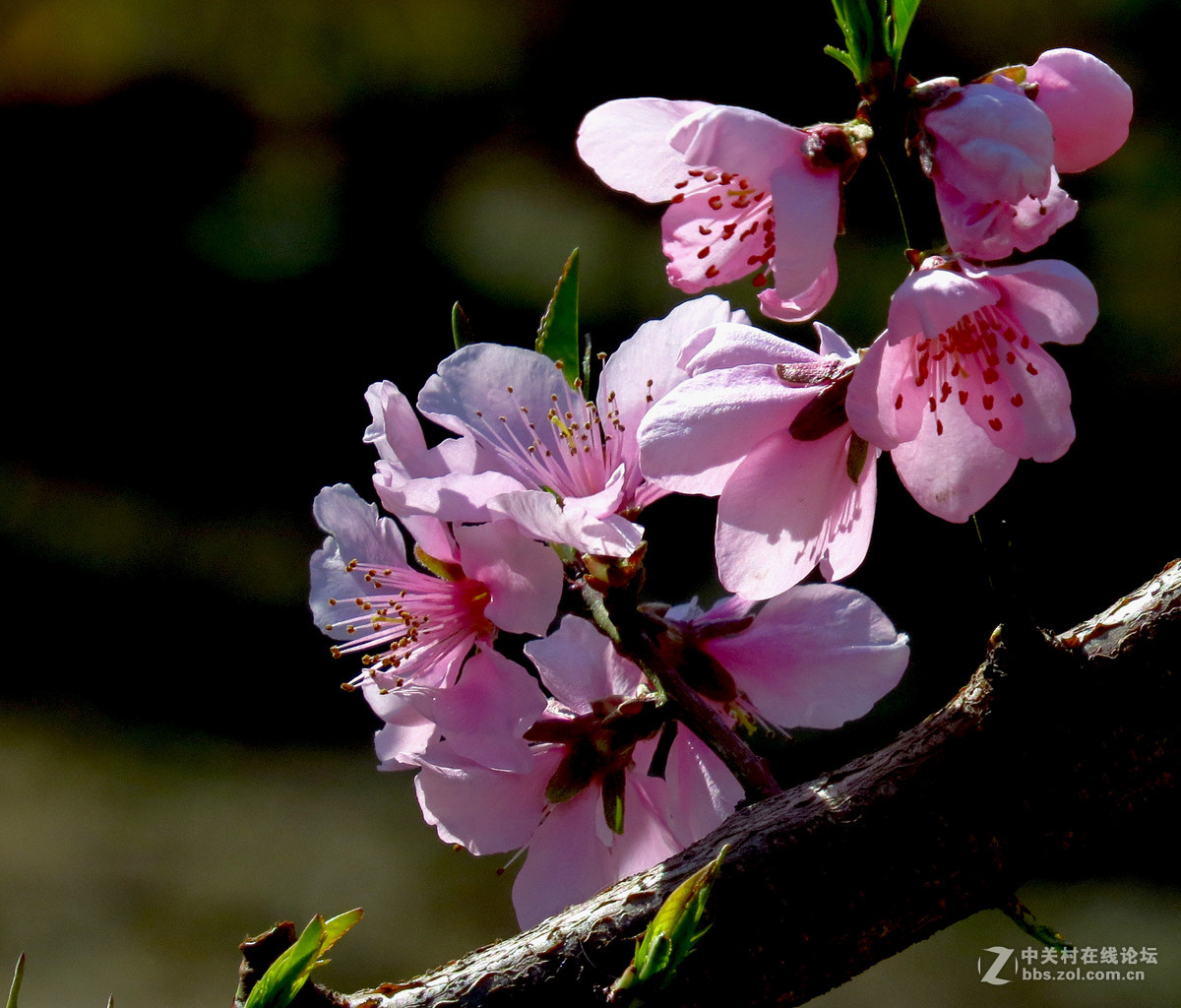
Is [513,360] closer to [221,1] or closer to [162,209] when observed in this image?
[162,209]

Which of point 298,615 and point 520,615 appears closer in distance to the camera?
point 520,615

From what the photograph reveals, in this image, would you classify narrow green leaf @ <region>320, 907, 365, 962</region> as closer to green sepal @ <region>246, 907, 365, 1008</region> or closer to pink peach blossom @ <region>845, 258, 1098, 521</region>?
green sepal @ <region>246, 907, 365, 1008</region>

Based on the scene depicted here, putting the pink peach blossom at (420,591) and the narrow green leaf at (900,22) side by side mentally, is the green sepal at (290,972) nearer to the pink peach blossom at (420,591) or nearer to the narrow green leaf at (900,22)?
the pink peach blossom at (420,591)

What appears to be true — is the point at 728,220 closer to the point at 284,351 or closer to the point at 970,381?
the point at 970,381

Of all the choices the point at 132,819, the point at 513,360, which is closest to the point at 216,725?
the point at 132,819

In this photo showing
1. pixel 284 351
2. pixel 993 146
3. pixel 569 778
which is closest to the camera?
pixel 993 146

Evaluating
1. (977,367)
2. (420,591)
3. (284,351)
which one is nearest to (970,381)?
(977,367)

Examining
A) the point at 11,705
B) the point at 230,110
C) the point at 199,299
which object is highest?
the point at 230,110
